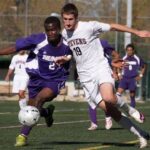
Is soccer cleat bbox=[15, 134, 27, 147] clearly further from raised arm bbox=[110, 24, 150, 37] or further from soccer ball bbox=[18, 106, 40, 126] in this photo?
raised arm bbox=[110, 24, 150, 37]

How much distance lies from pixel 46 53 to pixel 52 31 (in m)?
0.43

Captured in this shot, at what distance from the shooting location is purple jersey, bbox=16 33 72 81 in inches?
477

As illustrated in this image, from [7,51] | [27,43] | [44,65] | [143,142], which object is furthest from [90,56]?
[143,142]

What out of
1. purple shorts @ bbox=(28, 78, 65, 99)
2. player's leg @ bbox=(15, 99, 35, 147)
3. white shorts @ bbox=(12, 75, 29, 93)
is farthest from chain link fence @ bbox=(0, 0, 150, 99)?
player's leg @ bbox=(15, 99, 35, 147)

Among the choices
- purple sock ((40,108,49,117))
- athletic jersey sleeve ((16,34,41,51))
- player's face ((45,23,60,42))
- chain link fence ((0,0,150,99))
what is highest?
player's face ((45,23,60,42))

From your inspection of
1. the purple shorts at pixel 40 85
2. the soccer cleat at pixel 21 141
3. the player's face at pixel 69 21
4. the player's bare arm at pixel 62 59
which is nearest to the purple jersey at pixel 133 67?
the purple shorts at pixel 40 85

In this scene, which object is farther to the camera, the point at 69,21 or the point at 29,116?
the point at 69,21

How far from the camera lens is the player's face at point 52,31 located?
1191cm

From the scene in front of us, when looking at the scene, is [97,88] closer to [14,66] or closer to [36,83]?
[36,83]

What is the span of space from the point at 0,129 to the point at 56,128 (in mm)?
1299

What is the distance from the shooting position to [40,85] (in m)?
12.5

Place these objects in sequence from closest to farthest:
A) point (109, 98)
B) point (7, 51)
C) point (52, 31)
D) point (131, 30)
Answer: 1. point (131, 30)
2. point (109, 98)
3. point (7, 51)
4. point (52, 31)

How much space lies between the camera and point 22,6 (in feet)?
145

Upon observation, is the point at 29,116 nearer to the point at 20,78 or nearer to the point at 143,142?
the point at 143,142
